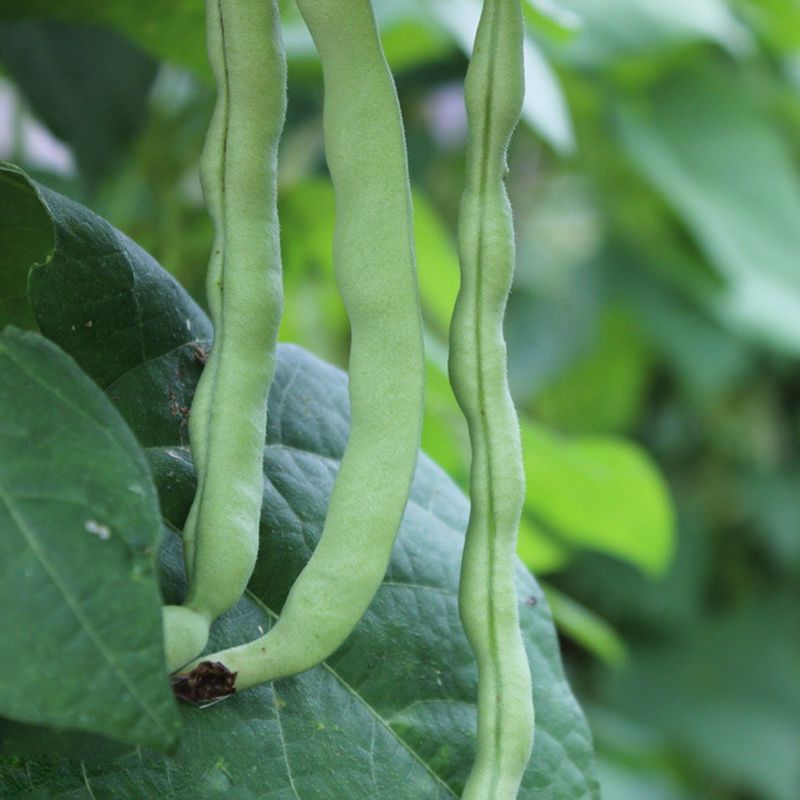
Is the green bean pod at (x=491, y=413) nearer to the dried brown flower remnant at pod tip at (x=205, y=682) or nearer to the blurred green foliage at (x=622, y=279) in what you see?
the dried brown flower remnant at pod tip at (x=205, y=682)

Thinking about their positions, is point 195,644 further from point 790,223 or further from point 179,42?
point 790,223

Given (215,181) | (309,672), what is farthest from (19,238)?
(309,672)

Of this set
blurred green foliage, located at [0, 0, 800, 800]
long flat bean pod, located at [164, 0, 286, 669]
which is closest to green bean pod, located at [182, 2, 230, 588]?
long flat bean pod, located at [164, 0, 286, 669]

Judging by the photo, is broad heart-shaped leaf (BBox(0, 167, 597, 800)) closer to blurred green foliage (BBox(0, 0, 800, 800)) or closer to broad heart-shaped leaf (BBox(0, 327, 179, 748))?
broad heart-shaped leaf (BBox(0, 327, 179, 748))

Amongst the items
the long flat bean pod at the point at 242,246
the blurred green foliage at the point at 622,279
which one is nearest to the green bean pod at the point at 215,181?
the long flat bean pod at the point at 242,246

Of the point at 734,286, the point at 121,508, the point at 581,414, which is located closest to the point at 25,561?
the point at 121,508

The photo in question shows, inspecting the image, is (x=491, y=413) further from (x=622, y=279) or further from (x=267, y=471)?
(x=622, y=279)
